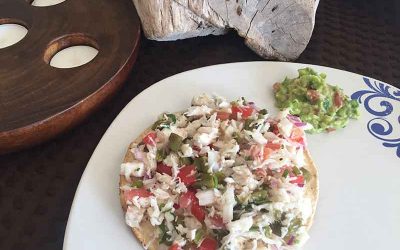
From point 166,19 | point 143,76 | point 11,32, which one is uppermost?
point 166,19

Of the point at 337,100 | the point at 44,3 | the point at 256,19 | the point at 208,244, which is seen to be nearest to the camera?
the point at 208,244

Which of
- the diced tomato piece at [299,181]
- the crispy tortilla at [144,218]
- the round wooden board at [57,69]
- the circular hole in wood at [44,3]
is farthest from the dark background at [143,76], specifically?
the diced tomato piece at [299,181]

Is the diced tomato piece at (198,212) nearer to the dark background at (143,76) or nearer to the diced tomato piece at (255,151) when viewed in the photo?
the diced tomato piece at (255,151)

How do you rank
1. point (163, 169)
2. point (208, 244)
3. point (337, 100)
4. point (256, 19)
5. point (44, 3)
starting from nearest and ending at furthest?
point (208, 244) < point (163, 169) < point (337, 100) < point (256, 19) < point (44, 3)

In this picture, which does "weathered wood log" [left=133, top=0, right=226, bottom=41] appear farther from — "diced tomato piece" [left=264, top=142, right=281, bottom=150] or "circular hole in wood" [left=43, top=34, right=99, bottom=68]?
"diced tomato piece" [left=264, top=142, right=281, bottom=150]

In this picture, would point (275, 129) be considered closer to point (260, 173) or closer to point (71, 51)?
point (260, 173)

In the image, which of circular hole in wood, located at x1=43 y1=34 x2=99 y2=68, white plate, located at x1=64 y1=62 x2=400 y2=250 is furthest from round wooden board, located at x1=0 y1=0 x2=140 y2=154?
white plate, located at x1=64 y1=62 x2=400 y2=250

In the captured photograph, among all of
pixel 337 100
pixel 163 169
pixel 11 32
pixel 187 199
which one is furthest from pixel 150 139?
pixel 11 32
